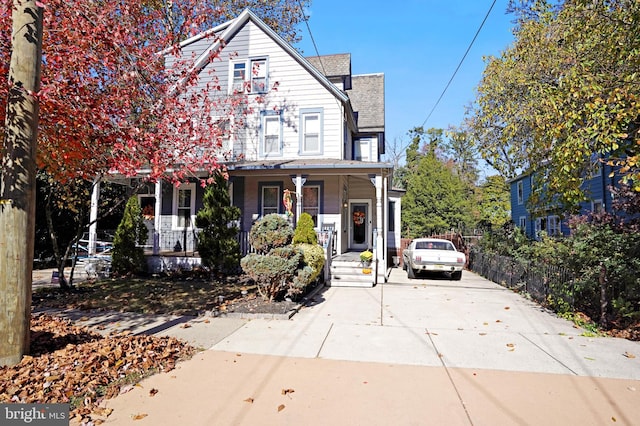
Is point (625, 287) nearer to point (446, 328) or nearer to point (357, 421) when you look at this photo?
point (446, 328)

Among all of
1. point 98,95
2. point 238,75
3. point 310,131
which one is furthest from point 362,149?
point 98,95

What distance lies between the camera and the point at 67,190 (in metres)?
9.79

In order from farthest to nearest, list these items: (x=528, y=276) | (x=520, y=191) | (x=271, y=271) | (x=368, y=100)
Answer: (x=520, y=191), (x=368, y=100), (x=528, y=276), (x=271, y=271)

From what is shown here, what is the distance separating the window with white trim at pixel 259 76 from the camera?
47.5 ft

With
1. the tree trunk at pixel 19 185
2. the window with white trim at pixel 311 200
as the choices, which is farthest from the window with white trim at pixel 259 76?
the tree trunk at pixel 19 185

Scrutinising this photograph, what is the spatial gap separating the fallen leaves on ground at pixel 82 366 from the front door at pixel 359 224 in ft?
38.8

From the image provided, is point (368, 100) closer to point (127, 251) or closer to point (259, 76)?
point (259, 76)

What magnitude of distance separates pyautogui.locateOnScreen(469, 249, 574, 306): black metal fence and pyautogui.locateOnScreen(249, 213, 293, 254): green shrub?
632 cm

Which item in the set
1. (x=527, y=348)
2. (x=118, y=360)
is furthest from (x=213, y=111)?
(x=527, y=348)

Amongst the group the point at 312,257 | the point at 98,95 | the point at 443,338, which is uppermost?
the point at 98,95

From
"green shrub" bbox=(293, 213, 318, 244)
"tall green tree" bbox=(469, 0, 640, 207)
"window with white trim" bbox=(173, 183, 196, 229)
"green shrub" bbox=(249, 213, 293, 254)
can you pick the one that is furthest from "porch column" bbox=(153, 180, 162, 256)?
"tall green tree" bbox=(469, 0, 640, 207)

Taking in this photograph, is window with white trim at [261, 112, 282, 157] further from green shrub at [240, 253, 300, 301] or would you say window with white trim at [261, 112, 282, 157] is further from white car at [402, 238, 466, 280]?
green shrub at [240, 253, 300, 301]

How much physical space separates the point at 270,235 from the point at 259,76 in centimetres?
917

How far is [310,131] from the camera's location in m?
14.2
